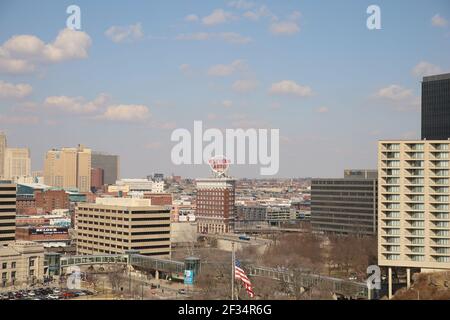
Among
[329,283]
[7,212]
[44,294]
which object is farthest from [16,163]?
[329,283]

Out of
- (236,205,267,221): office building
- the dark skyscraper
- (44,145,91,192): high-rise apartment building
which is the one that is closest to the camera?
the dark skyscraper

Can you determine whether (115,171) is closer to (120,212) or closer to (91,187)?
(91,187)

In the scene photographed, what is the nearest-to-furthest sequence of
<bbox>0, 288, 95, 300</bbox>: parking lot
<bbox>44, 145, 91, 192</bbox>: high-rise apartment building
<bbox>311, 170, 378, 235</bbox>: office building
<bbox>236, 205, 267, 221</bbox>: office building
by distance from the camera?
<bbox>0, 288, 95, 300</bbox>: parking lot, <bbox>311, 170, 378, 235</bbox>: office building, <bbox>236, 205, 267, 221</bbox>: office building, <bbox>44, 145, 91, 192</bbox>: high-rise apartment building

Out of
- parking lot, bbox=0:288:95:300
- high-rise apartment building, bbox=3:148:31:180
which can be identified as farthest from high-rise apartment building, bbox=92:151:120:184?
parking lot, bbox=0:288:95:300

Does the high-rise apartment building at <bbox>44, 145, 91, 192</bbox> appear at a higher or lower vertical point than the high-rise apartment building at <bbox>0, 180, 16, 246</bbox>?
higher

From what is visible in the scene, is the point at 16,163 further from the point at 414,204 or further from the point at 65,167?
the point at 414,204

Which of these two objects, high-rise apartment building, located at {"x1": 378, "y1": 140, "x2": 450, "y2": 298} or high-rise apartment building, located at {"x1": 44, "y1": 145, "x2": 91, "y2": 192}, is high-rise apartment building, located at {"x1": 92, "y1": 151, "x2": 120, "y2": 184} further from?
high-rise apartment building, located at {"x1": 378, "y1": 140, "x2": 450, "y2": 298}
